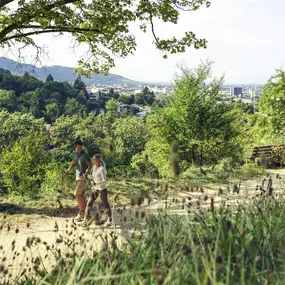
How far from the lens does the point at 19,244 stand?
257 inches

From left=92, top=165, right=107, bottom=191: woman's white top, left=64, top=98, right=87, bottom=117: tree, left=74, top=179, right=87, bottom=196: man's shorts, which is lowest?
left=74, top=179, right=87, bottom=196: man's shorts

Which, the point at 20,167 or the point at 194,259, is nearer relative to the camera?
the point at 194,259

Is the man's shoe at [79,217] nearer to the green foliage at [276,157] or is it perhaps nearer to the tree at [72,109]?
the green foliage at [276,157]

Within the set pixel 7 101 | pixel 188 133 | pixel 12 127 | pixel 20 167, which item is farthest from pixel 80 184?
pixel 7 101

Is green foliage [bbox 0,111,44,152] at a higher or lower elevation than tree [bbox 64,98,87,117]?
lower

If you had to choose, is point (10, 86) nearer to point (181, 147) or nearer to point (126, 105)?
point (126, 105)

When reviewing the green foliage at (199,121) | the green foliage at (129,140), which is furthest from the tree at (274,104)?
the green foliage at (129,140)

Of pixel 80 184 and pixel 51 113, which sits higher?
pixel 51 113

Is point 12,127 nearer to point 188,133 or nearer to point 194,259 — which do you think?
point 188,133

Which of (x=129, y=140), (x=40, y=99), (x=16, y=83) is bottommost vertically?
(x=129, y=140)

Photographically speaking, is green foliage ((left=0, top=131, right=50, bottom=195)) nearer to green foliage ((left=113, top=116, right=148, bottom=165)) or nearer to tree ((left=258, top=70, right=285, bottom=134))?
tree ((left=258, top=70, right=285, bottom=134))

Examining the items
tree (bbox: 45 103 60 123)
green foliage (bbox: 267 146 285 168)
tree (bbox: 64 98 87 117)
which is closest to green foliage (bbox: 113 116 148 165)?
tree (bbox: 45 103 60 123)

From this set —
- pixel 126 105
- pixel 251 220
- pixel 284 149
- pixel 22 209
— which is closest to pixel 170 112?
pixel 284 149

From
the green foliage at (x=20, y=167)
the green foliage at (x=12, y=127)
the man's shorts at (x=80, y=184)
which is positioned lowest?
the green foliage at (x=20, y=167)
